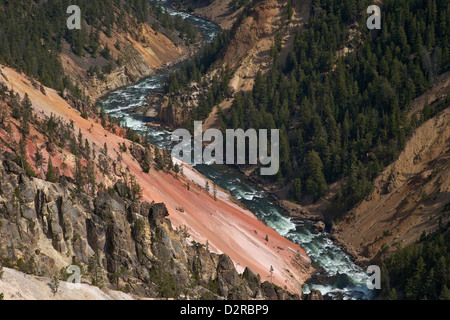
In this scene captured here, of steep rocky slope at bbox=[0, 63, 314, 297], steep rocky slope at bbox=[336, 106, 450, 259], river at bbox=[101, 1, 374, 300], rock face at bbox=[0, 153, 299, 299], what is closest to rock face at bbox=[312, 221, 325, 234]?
river at bbox=[101, 1, 374, 300]

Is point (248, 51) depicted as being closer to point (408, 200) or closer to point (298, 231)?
point (298, 231)

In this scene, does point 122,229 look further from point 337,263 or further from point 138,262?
point 337,263

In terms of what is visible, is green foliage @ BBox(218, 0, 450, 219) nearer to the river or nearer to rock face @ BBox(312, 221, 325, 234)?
rock face @ BBox(312, 221, 325, 234)

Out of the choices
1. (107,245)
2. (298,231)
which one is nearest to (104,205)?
(107,245)

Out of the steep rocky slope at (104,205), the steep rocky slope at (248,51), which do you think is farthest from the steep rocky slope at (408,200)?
the steep rocky slope at (248,51)

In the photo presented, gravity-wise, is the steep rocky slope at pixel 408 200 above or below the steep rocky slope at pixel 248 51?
below

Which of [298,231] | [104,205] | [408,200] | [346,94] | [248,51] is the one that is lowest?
[298,231]

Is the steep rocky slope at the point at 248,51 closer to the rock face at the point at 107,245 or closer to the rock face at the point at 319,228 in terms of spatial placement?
the rock face at the point at 319,228

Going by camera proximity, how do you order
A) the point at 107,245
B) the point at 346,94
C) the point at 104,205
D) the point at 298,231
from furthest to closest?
the point at 346,94 → the point at 298,231 → the point at 104,205 → the point at 107,245

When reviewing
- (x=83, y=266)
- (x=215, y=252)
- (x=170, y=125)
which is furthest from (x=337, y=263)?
(x=170, y=125)
